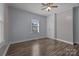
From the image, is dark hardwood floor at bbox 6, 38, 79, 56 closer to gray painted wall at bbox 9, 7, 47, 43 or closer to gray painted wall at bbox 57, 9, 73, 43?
gray painted wall at bbox 9, 7, 47, 43

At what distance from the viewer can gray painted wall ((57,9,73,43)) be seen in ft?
13.5

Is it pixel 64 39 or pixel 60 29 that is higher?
pixel 60 29

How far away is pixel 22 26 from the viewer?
448 cm

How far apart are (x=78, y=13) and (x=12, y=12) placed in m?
3.21

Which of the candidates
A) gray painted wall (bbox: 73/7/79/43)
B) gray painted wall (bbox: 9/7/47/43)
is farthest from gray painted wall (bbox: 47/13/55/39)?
gray painted wall (bbox: 73/7/79/43)

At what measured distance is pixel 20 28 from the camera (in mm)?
4375

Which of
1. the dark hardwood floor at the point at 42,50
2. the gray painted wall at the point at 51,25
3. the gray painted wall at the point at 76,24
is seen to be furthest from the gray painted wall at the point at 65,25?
the dark hardwood floor at the point at 42,50

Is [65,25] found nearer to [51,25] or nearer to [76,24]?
[76,24]

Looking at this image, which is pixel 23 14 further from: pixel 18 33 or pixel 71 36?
pixel 71 36

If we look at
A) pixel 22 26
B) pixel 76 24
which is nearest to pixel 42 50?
pixel 22 26

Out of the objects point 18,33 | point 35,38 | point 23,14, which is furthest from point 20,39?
point 23,14

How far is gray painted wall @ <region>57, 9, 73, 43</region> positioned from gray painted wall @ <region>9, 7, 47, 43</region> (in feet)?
3.35

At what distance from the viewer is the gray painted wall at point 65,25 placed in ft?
13.5

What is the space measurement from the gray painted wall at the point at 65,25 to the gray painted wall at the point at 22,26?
1.02 m
